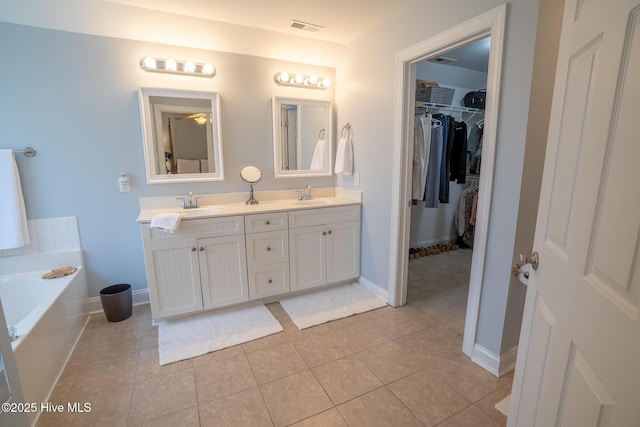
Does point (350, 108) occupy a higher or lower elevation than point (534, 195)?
higher

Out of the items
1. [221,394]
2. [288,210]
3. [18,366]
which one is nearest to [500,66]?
[288,210]

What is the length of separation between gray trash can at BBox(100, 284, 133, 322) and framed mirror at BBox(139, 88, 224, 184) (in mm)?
954

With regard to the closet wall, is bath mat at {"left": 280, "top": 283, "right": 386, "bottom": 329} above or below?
below

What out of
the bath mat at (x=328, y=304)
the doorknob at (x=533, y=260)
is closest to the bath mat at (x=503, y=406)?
the doorknob at (x=533, y=260)

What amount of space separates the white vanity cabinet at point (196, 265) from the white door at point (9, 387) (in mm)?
905

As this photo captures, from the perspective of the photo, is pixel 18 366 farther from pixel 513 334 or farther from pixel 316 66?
pixel 316 66

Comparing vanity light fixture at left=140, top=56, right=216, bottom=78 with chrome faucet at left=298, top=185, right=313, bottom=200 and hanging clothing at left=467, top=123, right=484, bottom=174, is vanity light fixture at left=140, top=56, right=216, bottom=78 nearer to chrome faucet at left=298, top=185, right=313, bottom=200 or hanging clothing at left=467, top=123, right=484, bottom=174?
chrome faucet at left=298, top=185, right=313, bottom=200

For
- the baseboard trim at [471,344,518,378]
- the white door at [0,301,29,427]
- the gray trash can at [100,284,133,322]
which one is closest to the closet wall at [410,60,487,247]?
the baseboard trim at [471,344,518,378]

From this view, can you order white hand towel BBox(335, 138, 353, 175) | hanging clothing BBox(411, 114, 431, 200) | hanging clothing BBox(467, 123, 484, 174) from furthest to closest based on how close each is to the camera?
hanging clothing BBox(467, 123, 484, 174) < hanging clothing BBox(411, 114, 431, 200) < white hand towel BBox(335, 138, 353, 175)

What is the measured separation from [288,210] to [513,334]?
6.02ft

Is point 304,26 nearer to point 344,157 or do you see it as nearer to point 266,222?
point 344,157

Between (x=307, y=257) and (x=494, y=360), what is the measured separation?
1.60 metres

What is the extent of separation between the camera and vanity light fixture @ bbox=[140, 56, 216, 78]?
2.40m

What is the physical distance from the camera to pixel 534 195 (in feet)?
5.48
